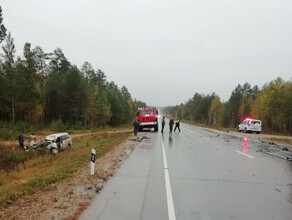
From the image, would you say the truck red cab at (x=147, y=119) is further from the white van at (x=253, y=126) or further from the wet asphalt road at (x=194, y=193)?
the wet asphalt road at (x=194, y=193)

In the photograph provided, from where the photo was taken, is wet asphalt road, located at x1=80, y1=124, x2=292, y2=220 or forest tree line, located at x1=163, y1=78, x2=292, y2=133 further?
forest tree line, located at x1=163, y1=78, x2=292, y2=133

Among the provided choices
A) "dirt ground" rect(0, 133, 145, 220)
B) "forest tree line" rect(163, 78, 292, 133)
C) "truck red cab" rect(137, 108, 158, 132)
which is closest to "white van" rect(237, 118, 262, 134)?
"truck red cab" rect(137, 108, 158, 132)

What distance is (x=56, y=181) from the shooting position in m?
8.38

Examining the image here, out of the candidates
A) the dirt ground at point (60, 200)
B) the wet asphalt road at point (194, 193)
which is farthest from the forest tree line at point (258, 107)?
the dirt ground at point (60, 200)

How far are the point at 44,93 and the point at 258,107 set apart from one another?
56.5 metres

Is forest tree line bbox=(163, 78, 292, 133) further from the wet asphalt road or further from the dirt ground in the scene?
the dirt ground

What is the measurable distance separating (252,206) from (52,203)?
4722mm

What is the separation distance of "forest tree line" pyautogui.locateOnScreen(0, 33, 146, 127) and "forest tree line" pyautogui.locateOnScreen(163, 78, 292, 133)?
4035cm

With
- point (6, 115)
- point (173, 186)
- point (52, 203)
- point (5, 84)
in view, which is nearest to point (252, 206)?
point (173, 186)

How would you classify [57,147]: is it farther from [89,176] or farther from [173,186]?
[173,186]

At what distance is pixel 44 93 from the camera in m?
57.3

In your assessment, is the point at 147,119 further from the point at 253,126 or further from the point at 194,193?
the point at 194,193

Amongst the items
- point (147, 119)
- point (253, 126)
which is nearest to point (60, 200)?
point (147, 119)

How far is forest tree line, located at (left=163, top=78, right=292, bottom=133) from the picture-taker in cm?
5335
